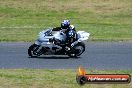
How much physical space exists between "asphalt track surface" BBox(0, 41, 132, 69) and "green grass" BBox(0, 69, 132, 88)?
174cm

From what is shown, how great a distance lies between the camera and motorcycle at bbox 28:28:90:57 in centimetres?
2286

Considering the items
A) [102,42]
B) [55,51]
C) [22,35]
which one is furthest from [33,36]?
[55,51]

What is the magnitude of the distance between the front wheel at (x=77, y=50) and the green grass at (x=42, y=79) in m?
4.46

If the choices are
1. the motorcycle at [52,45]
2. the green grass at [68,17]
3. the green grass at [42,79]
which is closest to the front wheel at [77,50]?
the motorcycle at [52,45]

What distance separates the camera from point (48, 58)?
2280cm

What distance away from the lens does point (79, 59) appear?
74.0 ft

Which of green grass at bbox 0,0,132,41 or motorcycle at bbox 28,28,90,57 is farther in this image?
green grass at bbox 0,0,132,41

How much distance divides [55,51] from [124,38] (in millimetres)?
7922

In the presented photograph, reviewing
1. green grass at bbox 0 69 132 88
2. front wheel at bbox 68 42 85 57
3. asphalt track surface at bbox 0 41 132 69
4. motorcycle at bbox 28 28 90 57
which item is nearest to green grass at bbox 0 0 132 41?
asphalt track surface at bbox 0 41 132 69

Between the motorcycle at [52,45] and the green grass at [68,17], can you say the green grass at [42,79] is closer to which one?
the motorcycle at [52,45]

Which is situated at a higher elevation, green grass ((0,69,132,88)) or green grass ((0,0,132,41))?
green grass ((0,69,132,88))

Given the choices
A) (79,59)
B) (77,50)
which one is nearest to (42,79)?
(79,59)

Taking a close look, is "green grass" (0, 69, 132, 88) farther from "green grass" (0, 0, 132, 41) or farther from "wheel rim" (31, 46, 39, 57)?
"green grass" (0, 0, 132, 41)

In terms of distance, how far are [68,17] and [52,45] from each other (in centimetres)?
1889
